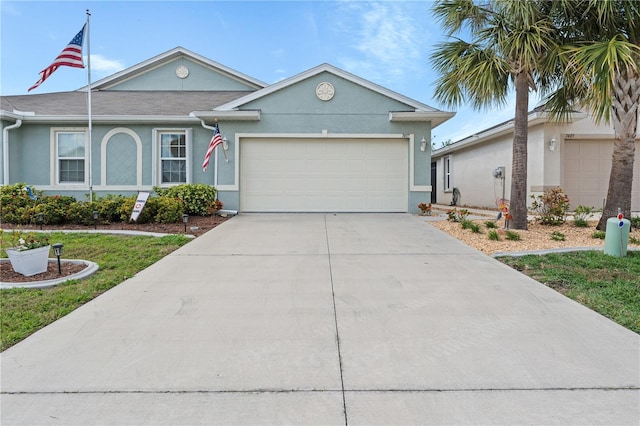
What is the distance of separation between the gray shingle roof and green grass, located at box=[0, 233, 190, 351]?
610cm

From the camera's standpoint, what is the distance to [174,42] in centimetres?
1602

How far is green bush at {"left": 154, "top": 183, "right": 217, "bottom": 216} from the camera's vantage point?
10.6 m

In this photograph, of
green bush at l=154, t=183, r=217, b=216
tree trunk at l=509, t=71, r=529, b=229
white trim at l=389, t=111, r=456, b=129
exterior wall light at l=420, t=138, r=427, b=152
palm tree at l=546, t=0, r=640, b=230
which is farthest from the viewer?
exterior wall light at l=420, t=138, r=427, b=152

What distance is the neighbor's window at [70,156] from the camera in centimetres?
1249

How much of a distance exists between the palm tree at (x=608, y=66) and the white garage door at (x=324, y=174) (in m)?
5.07

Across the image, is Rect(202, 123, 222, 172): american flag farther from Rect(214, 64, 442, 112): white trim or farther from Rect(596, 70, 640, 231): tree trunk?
Rect(596, 70, 640, 231): tree trunk

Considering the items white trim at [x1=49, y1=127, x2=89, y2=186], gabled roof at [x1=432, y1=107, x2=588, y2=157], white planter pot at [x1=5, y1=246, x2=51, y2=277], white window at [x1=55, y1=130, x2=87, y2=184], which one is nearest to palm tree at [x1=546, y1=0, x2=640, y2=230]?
gabled roof at [x1=432, y1=107, x2=588, y2=157]

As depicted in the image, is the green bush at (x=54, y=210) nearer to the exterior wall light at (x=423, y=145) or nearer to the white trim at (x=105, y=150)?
the white trim at (x=105, y=150)

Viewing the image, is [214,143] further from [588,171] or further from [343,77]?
[588,171]

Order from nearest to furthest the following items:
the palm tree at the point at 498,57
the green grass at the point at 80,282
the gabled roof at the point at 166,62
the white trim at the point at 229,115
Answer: the green grass at the point at 80,282, the palm tree at the point at 498,57, the white trim at the point at 229,115, the gabled roof at the point at 166,62

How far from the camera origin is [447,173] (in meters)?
20.3

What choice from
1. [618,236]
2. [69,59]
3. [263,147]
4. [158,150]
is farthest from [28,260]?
[618,236]

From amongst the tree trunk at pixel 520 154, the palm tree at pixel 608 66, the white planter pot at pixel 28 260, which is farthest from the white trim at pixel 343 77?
the white planter pot at pixel 28 260

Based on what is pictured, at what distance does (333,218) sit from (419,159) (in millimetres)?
3472
